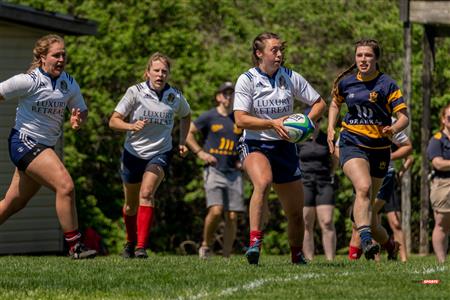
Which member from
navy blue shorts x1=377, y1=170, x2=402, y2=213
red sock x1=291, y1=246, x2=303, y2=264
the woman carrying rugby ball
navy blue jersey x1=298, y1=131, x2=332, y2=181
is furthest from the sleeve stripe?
navy blue jersey x1=298, y1=131, x2=332, y2=181

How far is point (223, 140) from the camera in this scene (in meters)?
17.7

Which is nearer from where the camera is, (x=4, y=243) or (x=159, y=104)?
(x=159, y=104)

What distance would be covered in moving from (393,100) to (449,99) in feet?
28.8

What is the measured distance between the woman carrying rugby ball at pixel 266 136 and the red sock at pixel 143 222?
2.24 meters

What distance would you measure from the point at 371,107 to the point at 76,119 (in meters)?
2.75

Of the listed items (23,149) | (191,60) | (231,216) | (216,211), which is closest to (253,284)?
(23,149)

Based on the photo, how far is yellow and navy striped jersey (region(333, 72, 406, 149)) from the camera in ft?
42.8

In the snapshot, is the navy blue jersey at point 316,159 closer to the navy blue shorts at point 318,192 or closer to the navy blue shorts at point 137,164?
the navy blue shorts at point 318,192

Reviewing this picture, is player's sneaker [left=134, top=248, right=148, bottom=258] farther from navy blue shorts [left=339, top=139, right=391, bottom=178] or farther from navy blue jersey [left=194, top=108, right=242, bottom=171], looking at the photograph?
navy blue jersey [left=194, top=108, right=242, bottom=171]

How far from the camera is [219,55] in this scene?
22.3m

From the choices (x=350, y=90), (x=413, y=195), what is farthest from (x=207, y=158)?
(x=413, y=195)

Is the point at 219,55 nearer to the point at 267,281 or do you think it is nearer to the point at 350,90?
the point at 350,90

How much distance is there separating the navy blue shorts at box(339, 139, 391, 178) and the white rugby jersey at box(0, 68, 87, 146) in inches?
104

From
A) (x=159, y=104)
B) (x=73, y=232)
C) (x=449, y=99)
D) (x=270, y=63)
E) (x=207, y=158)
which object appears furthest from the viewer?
(x=449, y=99)
